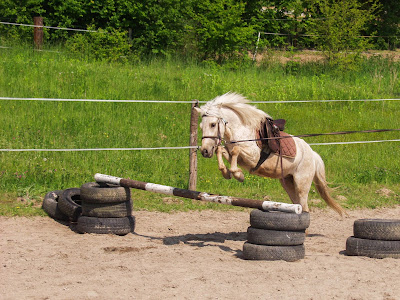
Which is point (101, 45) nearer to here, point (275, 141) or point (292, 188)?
point (292, 188)

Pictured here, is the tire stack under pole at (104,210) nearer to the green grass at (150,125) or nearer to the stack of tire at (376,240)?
the green grass at (150,125)

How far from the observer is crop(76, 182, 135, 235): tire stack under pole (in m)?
7.58

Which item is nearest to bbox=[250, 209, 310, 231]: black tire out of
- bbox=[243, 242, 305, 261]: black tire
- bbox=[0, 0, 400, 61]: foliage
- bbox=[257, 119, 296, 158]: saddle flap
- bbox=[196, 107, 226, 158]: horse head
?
bbox=[243, 242, 305, 261]: black tire

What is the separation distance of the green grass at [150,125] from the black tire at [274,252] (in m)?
3.29

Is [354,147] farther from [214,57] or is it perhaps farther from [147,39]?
[147,39]

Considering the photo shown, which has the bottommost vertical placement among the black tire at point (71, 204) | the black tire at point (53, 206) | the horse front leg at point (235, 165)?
the black tire at point (53, 206)

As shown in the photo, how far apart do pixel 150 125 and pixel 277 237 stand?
681 centimetres

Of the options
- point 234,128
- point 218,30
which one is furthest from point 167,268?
point 218,30

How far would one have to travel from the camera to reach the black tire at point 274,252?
20.7ft

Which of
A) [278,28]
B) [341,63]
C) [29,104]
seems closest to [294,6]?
[278,28]

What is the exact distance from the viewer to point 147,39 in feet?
66.3

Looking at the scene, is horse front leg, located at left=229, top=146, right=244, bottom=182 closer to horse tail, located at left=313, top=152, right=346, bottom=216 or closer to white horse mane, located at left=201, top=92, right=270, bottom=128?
white horse mane, located at left=201, top=92, right=270, bottom=128

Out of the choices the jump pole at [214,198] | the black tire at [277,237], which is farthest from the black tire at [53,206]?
the black tire at [277,237]

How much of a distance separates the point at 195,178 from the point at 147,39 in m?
11.1
